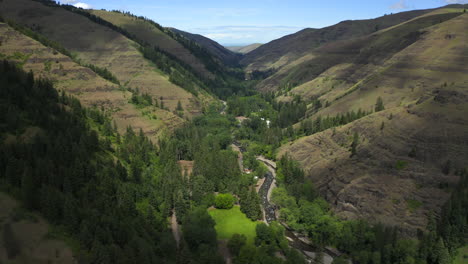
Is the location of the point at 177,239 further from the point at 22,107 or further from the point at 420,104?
the point at 420,104

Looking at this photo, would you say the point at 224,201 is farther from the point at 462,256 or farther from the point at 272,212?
the point at 462,256

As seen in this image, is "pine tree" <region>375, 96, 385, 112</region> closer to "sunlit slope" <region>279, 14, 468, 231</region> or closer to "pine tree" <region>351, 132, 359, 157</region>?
"sunlit slope" <region>279, 14, 468, 231</region>

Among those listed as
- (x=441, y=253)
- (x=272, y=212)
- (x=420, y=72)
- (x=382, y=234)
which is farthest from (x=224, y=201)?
(x=420, y=72)

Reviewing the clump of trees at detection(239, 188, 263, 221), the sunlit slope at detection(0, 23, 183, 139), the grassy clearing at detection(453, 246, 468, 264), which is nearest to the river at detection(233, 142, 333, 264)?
the clump of trees at detection(239, 188, 263, 221)

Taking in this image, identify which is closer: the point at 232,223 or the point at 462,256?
the point at 462,256

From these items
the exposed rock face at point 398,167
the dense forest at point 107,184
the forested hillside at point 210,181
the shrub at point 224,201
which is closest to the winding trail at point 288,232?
the forested hillside at point 210,181

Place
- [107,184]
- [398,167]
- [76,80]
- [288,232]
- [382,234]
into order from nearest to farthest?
[382,234]
[107,184]
[288,232]
[398,167]
[76,80]

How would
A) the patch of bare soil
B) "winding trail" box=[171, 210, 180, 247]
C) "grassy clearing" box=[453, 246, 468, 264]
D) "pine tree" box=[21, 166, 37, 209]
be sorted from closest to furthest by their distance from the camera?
the patch of bare soil < "pine tree" box=[21, 166, 37, 209] < "grassy clearing" box=[453, 246, 468, 264] < "winding trail" box=[171, 210, 180, 247]

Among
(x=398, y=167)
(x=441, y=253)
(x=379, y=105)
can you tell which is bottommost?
(x=441, y=253)
